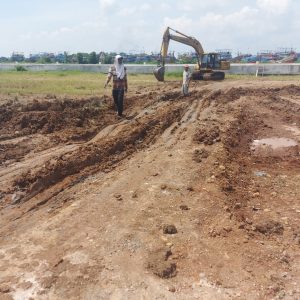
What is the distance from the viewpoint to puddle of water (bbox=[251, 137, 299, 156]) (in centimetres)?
1057

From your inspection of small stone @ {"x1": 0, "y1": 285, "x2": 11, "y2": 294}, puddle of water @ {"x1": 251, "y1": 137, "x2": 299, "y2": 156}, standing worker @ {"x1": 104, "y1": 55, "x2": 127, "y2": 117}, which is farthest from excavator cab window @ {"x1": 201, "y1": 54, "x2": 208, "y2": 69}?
small stone @ {"x1": 0, "y1": 285, "x2": 11, "y2": 294}

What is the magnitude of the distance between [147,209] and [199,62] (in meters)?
24.7

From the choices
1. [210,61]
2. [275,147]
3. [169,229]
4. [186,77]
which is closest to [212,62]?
[210,61]

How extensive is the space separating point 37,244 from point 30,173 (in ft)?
9.12

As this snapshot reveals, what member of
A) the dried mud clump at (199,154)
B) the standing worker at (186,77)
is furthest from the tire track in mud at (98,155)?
the standing worker at (186,77)

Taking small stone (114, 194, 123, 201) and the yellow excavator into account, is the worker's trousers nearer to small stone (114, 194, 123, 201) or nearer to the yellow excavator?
the yellow excavator

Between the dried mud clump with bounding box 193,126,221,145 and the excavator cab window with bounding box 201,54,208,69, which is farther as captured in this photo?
the excavator cab window with bounding box 201,54,208,69

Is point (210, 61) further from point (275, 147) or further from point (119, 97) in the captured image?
point (275, 147)

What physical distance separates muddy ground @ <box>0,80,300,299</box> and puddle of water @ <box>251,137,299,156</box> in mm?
26

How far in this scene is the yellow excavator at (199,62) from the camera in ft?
94.5

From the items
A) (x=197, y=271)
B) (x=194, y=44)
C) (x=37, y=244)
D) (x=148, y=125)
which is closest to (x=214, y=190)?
(x=197, y=271)

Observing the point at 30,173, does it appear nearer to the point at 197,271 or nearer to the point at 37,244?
the point at 37,244

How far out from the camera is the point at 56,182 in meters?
7.86

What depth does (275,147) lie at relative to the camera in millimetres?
11094
